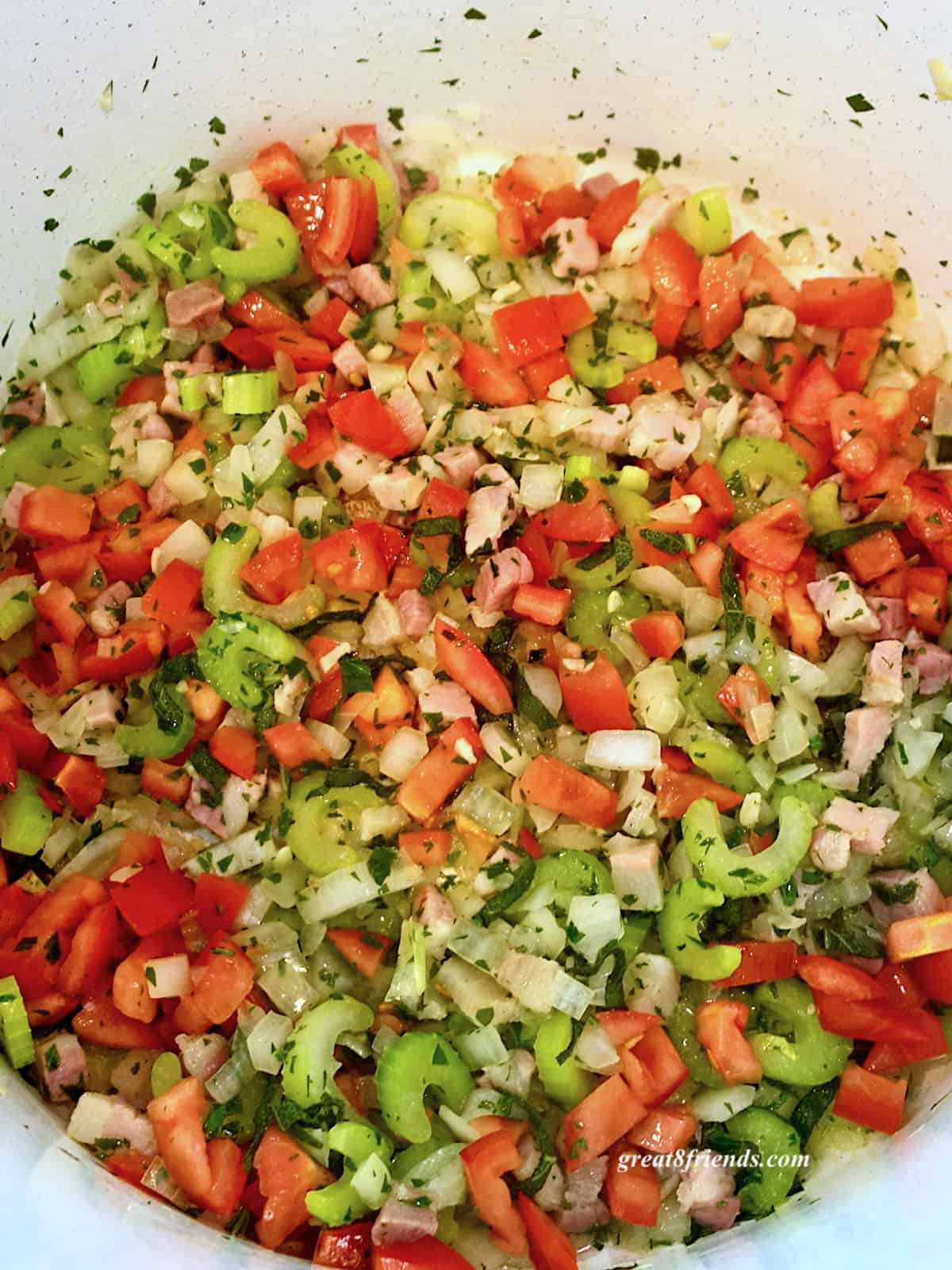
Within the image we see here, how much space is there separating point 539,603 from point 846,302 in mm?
1008

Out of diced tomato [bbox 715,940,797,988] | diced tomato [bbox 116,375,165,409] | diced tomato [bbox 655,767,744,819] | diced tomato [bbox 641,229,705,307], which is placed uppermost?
diced tomato [bbox 116,375,165,409]

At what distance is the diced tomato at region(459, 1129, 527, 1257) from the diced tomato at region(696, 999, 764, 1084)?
0.38 m

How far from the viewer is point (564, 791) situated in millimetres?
1999

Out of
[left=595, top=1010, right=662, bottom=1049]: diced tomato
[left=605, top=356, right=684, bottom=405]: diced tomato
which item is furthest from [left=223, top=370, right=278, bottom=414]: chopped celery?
[left=595, top=1010, right=662, bottom=1049]: diced tomato

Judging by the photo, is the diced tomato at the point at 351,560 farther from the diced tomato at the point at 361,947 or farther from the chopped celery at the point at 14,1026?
the chopped celery at the point at 14,1026

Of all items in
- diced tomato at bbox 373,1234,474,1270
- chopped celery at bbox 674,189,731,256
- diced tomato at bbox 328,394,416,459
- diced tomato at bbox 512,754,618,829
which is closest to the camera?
diced tomato at bbox 373,1234,474,1270

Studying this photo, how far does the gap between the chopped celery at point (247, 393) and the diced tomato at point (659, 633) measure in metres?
0.88

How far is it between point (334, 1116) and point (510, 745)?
69 centimetres

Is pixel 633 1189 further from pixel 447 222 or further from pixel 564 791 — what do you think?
pixel 447 222

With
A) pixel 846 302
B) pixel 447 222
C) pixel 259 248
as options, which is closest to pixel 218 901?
pixel 259 248

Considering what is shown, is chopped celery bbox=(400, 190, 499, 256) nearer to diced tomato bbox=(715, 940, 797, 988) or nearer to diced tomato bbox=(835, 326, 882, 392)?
diced tomato bbox=(835, 326, 882, 392)

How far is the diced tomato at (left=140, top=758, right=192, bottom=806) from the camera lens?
2.08m

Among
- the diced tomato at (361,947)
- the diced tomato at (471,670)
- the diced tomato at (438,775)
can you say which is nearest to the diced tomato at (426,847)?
the diced tomato at (438,775)

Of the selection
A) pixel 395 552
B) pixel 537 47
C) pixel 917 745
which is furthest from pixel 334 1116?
pixel 537 47
